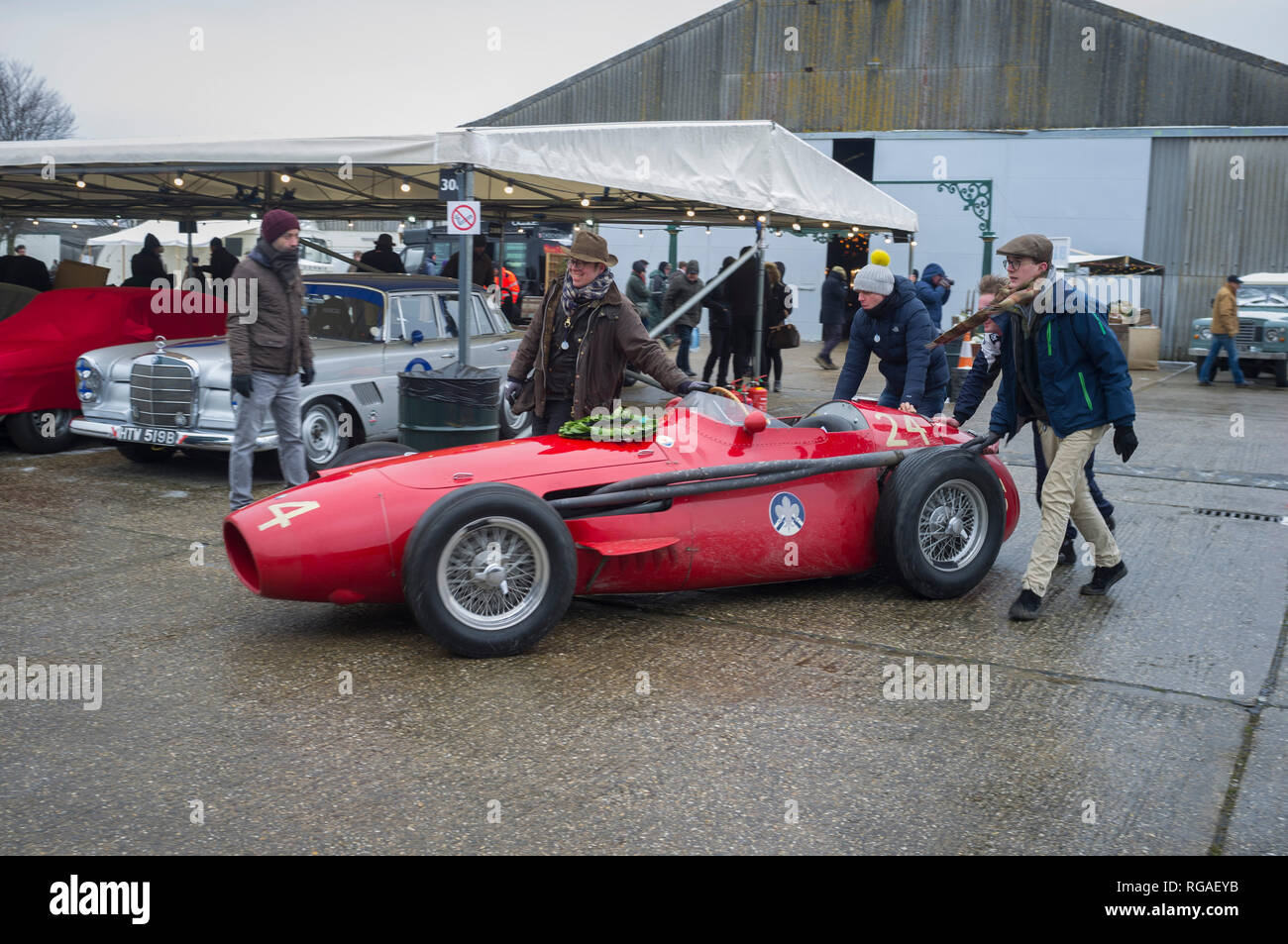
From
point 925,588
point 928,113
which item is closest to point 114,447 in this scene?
point 925,588

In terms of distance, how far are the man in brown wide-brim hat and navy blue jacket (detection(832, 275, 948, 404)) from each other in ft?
4.94

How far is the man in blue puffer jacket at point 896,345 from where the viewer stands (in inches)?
275

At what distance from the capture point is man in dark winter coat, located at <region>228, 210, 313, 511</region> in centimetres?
697

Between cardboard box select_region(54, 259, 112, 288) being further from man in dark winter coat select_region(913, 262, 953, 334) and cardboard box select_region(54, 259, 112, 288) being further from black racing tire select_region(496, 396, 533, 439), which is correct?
man in dark winter coat select_region(913, 262, 953, 334)

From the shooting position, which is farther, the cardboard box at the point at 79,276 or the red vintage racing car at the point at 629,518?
the cardboard box at the point at 79,276

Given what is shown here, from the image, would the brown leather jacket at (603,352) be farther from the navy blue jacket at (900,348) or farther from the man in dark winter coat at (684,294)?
the man in dark winter coat at (684,294)

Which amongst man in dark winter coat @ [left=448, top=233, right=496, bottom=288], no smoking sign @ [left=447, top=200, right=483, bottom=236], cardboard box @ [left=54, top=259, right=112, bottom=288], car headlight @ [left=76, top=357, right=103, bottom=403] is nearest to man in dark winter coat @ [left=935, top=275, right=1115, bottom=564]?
no smoking sign @ [left=447, top=200, right=483, bottom=236]

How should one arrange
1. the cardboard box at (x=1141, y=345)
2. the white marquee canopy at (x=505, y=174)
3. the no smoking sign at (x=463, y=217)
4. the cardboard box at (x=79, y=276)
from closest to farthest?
1. the no smoking sign at (x=463, y=217)
2. the white marquee canopy at (x=505, y=174)
3. the cardboard box at (x=79, y=276)
4. the cardboard box at (x=1141, y=345)

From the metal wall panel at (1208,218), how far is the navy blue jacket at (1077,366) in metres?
21.0
